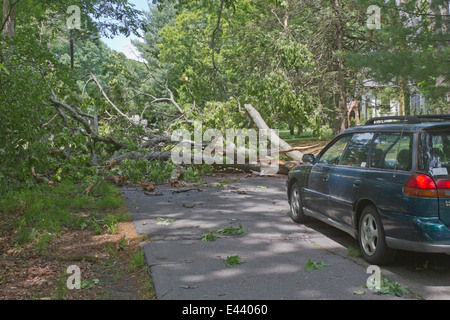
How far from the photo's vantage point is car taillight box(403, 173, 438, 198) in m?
4.29

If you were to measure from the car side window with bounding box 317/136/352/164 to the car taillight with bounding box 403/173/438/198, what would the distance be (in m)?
1.72

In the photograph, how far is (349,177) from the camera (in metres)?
5.50

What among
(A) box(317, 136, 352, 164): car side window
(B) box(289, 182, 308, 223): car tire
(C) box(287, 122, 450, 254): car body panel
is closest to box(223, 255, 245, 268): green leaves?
(C) box(287, 122, 450, 254): car body panel

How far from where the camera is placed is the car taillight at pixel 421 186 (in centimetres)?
429

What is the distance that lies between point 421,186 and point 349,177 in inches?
48.9

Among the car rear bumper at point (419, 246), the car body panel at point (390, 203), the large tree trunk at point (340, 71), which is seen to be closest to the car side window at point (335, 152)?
the car body panel at point (390, 203)

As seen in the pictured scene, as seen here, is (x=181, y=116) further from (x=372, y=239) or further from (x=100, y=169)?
(x=372, y=239)

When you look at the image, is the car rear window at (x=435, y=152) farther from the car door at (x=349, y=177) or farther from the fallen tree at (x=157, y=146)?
the fallen tree at (x=157, y=146)

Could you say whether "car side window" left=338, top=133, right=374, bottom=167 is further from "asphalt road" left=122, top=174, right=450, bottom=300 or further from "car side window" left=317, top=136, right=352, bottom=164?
"asphalt road" left=122, top=174, right=450, bottom=300

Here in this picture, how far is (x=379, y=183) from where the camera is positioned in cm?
481

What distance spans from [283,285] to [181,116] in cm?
1151

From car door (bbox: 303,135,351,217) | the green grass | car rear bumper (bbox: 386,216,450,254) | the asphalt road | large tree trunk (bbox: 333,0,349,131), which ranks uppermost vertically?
large tree trunk (bbox: 333,0,349,131)

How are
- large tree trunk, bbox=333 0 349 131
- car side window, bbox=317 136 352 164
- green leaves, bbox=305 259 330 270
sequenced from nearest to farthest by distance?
1. green leaves, bbox=305 259 330 270
2. car side window, bbox=317 136 352 164
3. large tree trunk, bbox=333 0 349 131

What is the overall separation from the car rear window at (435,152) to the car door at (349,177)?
80 centimetres
